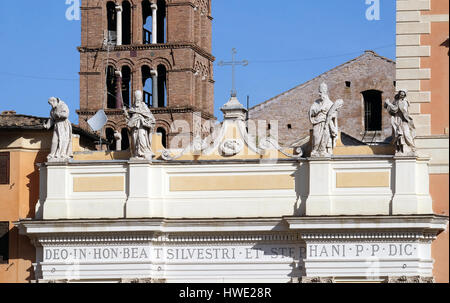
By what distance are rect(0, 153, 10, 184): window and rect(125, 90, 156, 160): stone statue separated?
3.49 m

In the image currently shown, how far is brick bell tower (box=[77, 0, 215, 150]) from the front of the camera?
82625 mm

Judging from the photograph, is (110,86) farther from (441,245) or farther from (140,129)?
(441,245)

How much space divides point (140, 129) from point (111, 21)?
145 ft

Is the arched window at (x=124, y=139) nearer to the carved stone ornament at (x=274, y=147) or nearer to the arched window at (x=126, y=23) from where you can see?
the arched window at (x=126, y=23)

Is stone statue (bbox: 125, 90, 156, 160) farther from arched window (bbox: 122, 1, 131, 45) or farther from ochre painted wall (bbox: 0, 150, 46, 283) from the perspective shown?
arched window (bbox: 122, 1, 131, 45)

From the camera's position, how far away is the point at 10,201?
42.1 metres

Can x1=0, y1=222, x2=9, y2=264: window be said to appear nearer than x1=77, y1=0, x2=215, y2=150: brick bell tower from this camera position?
Yes

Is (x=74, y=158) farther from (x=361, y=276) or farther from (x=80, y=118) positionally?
(x=80, y=118)

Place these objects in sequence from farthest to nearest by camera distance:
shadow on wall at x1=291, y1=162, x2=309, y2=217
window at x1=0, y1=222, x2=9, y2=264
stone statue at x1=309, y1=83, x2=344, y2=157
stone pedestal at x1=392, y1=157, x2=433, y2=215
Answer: window at x1=0, y1=222, x2=9, y2=264 → shadow on wall at x1=291, y1=162, x2=309, y2=217 → stone statue at x1=309, y1=83, x2=344, y2=157 → stone pedestal at x1=392, y1=157, x2=433, y2=215

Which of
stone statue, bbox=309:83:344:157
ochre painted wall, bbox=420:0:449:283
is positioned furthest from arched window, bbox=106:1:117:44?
stone statue, bbox=309:83:344:157
